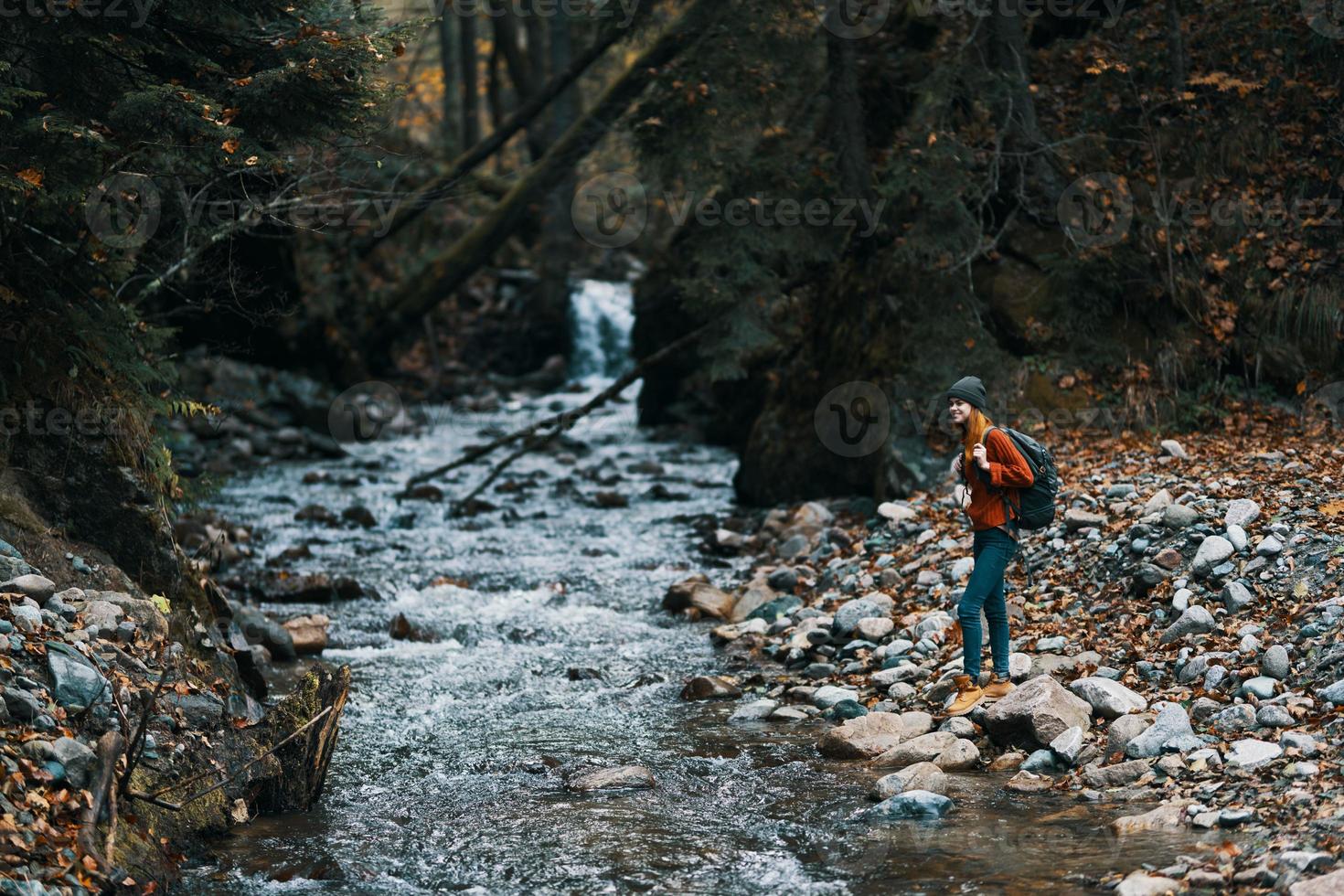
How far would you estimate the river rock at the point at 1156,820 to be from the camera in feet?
17.0

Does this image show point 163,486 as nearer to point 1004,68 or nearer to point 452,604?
point 452,604

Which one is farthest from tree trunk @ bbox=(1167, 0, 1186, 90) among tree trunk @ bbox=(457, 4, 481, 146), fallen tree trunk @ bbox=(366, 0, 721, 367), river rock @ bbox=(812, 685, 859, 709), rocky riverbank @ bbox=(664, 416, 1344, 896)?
tree trunk @ bbox=(457, 4, 481, 146)

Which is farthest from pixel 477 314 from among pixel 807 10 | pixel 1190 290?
pixel 1190 290

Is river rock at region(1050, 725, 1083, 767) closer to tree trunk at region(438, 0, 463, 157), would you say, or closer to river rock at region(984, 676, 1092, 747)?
river rock at region(984, 676, 1092, 747)

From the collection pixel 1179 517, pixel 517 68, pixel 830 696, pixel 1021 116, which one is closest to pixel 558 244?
pixel 517 68

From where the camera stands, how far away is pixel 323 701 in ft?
20.7

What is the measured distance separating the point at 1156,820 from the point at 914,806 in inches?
46.1

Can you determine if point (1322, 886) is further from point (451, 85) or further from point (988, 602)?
point (451, 85)

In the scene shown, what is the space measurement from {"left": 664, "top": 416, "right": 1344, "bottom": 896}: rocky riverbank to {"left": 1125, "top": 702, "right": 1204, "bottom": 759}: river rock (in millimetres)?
11

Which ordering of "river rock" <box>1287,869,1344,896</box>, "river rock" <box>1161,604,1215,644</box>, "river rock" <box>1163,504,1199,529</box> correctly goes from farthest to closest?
"river rock" <box>1163,504,1199,529</box> < "river rock" <box>1161,604,1215,644</box> < "river rock" <box>1287,869,1344,896</box>

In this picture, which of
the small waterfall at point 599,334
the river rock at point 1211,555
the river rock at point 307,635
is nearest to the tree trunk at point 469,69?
the small waterfall at point 599,334

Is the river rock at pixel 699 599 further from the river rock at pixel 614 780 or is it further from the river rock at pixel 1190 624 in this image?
the river rock at pixel 1190 624

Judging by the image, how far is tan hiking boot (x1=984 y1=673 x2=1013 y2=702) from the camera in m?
7.00

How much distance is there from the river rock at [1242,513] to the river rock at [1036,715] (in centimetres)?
204
